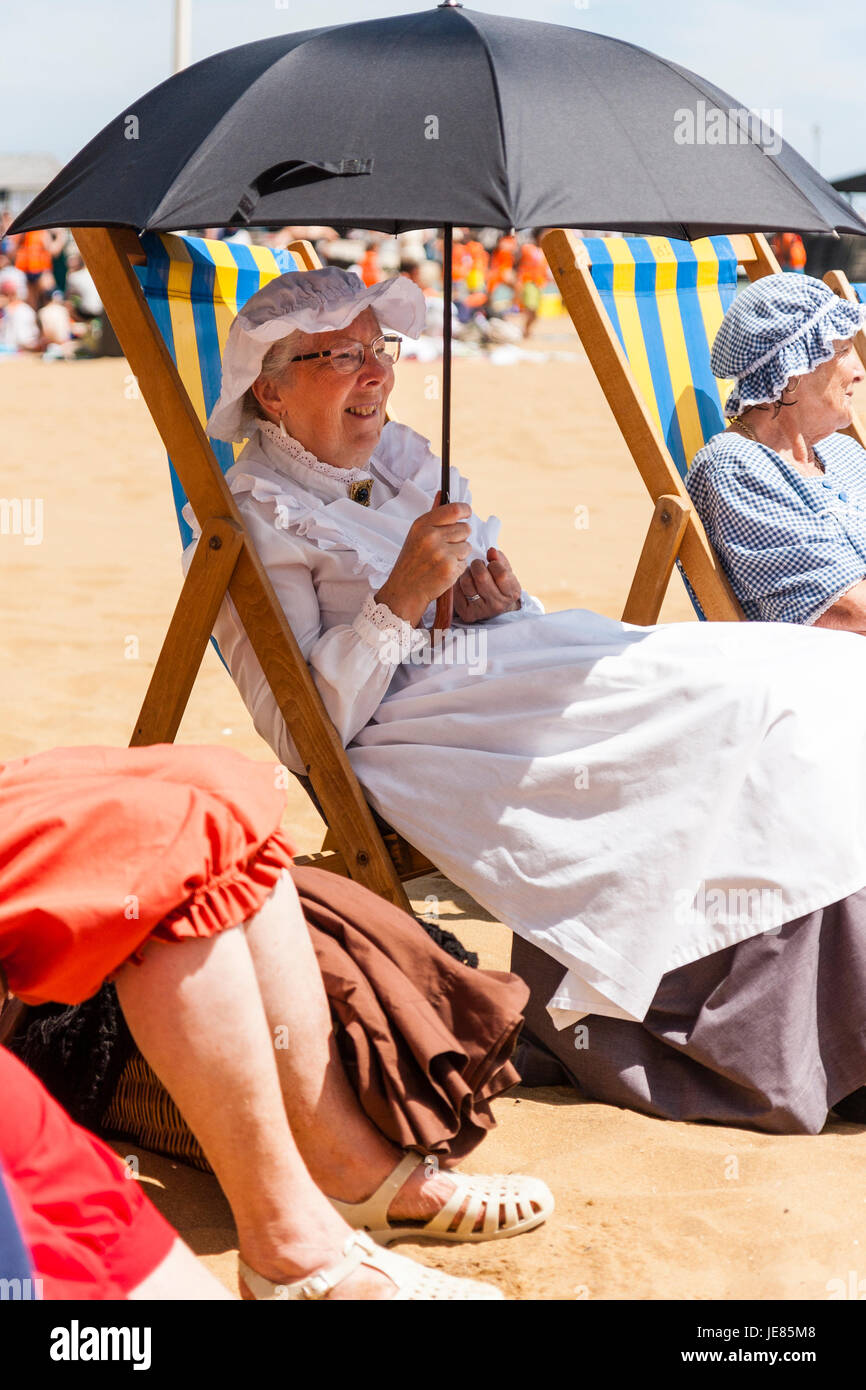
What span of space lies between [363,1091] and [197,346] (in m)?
Result: 2.06

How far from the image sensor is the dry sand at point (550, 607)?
241 centimetres

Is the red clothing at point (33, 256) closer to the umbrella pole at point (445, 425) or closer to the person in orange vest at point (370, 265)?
the person in orange vest at point (370, 265)

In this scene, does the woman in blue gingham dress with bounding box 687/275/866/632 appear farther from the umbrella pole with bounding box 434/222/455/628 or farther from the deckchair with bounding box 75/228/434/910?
the deckchair with bounding box 75/228/434/910

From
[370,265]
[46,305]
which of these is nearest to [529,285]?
[370,265]

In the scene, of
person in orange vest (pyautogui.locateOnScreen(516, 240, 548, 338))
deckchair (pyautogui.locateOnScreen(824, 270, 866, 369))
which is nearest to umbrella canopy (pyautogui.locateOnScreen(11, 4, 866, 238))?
deckchair (pyautogui.locateOnScreen(824, 270, 866, 369))

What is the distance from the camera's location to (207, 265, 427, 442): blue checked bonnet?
3.15 m

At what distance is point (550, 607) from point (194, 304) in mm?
3557

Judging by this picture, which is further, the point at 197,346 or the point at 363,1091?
the point at 197,346

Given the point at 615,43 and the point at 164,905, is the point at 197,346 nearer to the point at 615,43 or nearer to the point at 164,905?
the point at 615,43

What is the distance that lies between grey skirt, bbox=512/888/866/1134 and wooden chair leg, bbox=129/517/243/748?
3.57ft

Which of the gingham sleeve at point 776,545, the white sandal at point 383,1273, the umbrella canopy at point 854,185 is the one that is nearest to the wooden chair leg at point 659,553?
the gingham sleeve at point 776,545

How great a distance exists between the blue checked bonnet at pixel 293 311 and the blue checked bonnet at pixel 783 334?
103 centimetres

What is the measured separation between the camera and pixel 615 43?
281 cm

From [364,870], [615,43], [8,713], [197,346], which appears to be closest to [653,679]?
[364,870]
